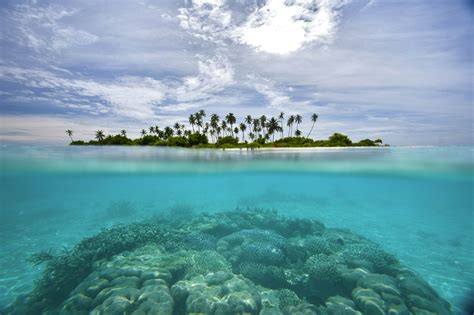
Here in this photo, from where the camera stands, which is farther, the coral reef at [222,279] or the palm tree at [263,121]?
the palm tree at [263,121]

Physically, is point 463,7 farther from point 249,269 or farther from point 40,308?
point 40,308

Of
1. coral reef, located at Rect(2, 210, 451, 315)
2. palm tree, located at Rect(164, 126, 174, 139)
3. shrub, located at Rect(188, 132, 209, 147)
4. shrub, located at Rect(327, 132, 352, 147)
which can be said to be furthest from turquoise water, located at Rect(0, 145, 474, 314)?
palm tree, located at Rect(164, 126, 174, 139)

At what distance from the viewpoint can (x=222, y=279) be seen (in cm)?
764

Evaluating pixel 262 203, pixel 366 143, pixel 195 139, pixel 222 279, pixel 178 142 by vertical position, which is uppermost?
pixel 366 143

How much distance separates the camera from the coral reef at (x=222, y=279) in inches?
262

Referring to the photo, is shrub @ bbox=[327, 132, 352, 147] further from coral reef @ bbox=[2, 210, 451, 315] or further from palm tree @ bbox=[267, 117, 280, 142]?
coral reef @ bbox=[2, 210, 451, 315]

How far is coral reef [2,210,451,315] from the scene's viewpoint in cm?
666

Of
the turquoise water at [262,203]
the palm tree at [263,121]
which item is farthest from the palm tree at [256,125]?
the turquoise water at [262,203]

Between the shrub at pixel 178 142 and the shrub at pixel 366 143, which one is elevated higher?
the shrub at pixel 366 143

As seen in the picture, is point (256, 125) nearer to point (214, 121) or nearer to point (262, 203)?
Result: point (214, 121)

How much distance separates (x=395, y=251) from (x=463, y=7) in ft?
45.5

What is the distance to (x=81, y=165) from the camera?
68.1 ft

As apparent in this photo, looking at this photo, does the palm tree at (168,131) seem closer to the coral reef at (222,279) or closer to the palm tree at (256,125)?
the palm tree at (256,125)

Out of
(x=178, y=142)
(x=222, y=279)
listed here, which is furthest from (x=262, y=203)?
(x=178, y=142)
